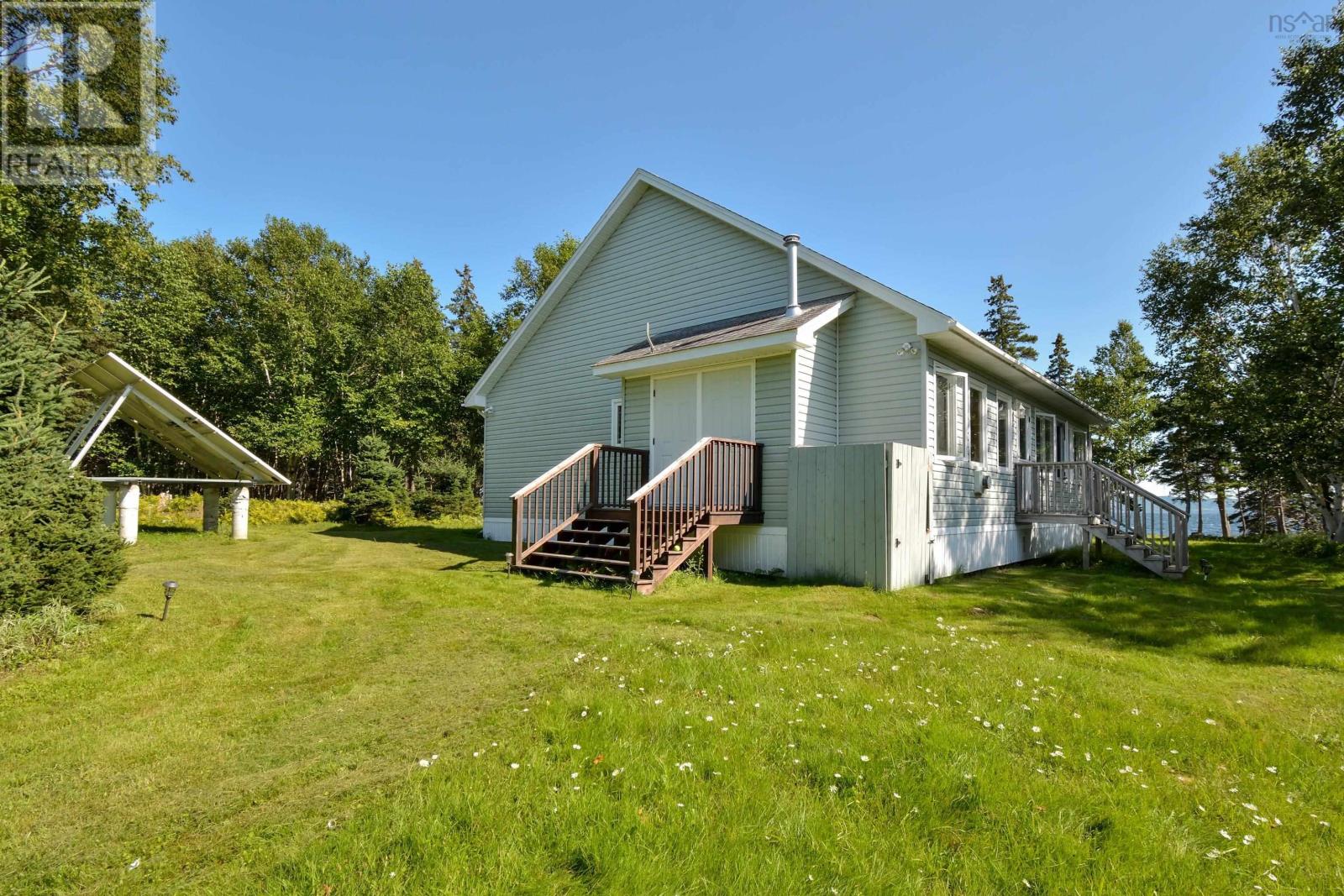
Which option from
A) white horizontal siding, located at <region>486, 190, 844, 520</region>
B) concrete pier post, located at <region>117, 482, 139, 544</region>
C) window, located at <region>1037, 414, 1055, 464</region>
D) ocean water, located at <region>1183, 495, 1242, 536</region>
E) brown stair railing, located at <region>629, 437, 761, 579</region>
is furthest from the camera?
ocean water, located at <region>1183, 495, 1242, 536</region>

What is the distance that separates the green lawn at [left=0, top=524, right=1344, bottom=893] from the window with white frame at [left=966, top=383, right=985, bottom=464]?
586cm

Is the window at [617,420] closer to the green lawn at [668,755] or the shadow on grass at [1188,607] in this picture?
the green lawn at [668,755]

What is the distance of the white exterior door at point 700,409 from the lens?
10.4 metres

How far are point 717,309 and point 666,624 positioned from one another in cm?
761

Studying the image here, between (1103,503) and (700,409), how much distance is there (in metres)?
8.30

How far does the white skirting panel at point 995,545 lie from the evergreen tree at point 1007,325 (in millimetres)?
22349

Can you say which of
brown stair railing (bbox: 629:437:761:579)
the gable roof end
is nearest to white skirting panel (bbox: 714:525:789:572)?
brown stair railing (bbox: 629:437:761:579)

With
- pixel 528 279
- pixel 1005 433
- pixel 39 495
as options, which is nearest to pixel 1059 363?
pixel 1005 433

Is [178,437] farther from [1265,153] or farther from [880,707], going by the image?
[1265,153]

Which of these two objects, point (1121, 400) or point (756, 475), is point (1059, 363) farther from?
point (756, 475)

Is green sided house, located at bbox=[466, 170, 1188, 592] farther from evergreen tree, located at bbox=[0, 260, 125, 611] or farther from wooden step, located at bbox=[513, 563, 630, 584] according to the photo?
evergreen tree, located at bbox=[0, 260, 125, 611]

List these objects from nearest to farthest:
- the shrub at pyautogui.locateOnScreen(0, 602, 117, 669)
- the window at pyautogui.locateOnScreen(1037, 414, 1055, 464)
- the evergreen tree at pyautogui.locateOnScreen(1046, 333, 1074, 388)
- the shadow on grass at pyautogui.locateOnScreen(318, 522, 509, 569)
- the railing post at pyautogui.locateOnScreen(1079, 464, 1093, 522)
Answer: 1. the shrub at pyautogui.locateOnScreen(0, 602, 117, 669)
2. the shadow on grass at pyautogui.locateOnScreen(318, 522, 509, 569)
3. the railing post at pyautogui.locateOnScreen(1079, 464, 1093, 522)
4. the window at pyautogui.locateOnScreen(1037, 414, 1055, 464)
5. the evergreen tree at pyautogui.locateOnScreen(1046, 333, 1074, 388)

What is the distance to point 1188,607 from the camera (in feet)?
25.1

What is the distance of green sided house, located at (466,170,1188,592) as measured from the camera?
28.7ft
